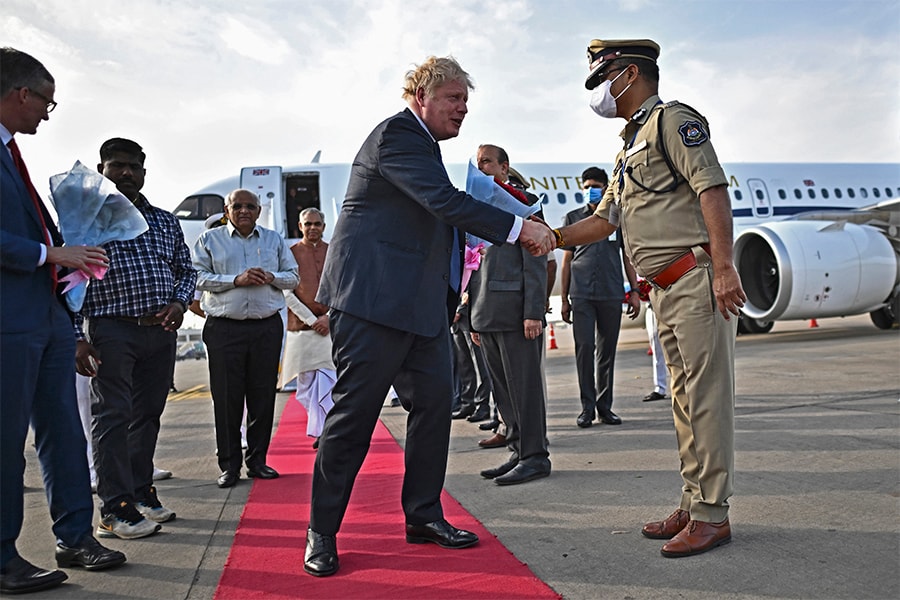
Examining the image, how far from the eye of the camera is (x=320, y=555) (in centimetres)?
285

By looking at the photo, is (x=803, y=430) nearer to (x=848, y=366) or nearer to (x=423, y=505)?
(x=423, y=505)

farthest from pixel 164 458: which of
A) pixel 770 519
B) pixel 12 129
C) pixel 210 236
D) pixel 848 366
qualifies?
pixel 848 366

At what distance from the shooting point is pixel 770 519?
3.15 metres

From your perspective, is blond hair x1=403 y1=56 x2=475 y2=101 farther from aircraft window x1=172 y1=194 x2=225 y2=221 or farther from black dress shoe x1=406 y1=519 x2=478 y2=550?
aircraft window x1=172 y1=194 x2=225 y2=221

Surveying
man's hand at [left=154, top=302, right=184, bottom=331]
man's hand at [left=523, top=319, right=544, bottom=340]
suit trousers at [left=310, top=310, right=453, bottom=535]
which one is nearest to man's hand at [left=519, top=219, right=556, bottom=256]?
suit trousers at [left=310, top=310, right=453, bottom=535]

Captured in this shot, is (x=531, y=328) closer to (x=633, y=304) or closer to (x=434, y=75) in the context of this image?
(x=434, y=75)

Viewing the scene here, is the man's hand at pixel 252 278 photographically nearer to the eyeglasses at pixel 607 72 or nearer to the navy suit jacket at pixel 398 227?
the navy suit jacket at pixel 398 227

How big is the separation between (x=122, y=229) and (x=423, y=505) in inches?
65.7

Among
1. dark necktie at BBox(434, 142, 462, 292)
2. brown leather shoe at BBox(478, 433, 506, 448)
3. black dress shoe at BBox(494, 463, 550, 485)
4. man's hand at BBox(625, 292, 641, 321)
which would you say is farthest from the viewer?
man's hand at BBox(625, 292, 641, 321)

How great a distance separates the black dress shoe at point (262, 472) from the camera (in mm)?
4590

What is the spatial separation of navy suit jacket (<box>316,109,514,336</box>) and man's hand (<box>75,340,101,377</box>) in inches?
39.9

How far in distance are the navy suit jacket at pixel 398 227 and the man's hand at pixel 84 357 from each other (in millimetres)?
1014

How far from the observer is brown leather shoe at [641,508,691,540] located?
298 cm

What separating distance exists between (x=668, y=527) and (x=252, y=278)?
2.63 m
